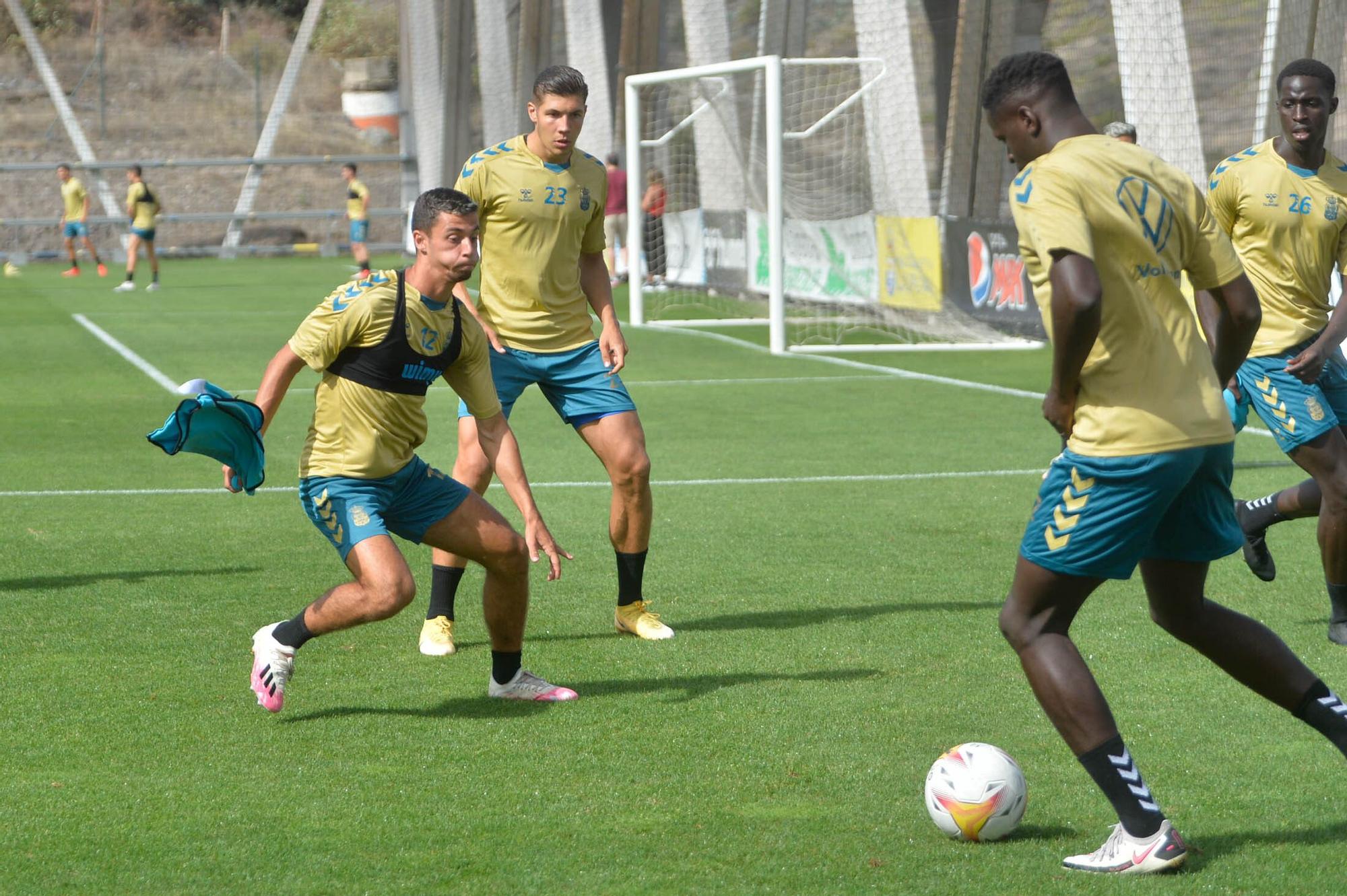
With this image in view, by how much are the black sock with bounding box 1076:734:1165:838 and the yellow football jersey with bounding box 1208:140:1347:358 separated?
3.16m

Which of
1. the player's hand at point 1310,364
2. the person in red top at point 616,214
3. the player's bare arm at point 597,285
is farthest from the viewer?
the person in red top at point 616,214

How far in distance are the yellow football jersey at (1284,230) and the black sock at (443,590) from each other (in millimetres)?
3295

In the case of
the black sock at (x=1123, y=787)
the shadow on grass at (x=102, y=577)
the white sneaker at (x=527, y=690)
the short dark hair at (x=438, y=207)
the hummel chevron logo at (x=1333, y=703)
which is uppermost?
the short dark hair at (x=438, y=207)

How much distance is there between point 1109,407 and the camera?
4.05 metres

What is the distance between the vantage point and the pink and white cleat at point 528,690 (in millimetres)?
5930

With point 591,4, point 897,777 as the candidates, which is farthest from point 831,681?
point 591,4

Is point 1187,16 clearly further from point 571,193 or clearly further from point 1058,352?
point 1058,352

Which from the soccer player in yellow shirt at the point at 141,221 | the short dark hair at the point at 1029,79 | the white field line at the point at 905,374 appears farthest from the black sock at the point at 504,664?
the soccer player in yellow shirt at the point at 141,221

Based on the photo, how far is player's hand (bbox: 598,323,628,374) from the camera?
279 inches

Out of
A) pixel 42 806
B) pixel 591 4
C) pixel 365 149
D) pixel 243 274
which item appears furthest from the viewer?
pixel 365 149

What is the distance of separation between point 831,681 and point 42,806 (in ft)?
8.82

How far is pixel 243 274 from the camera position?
37.7 meters

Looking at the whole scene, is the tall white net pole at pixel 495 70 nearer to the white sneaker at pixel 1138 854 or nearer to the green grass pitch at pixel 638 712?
the green grass pitch at pixel 638 712

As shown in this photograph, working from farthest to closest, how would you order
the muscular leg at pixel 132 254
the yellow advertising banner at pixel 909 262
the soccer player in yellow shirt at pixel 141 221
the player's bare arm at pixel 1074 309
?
1. the soccer player in yellow shirt at pixel 141 221
2. the muscular leg at pixel 132 254
3. the yellow advertising banner at pixel 909 262
4. the player's bare arm at pixel 1074 309
